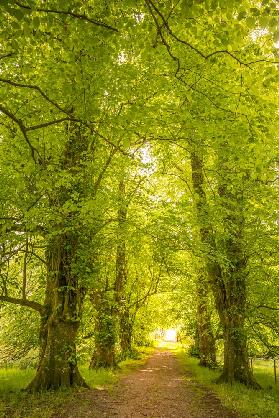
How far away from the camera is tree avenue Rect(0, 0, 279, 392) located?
29.0ft

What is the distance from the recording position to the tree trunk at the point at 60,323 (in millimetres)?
13055

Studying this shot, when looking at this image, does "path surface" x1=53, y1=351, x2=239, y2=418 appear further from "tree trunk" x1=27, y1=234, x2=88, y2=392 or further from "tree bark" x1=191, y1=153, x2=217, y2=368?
"tree bark" x1=191, y1=153, x2=217, y2=368

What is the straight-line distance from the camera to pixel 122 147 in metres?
13.7

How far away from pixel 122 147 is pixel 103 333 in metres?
9.47

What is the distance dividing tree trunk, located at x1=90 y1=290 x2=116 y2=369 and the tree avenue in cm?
8

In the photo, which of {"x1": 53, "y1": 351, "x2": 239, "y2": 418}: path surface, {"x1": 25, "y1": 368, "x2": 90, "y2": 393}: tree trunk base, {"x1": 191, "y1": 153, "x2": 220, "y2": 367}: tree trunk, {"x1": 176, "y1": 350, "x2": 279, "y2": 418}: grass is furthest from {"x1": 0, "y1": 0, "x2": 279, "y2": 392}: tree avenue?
{"x1": 53, "y1": 351, "x2": 239, "y2": 418}: path surface

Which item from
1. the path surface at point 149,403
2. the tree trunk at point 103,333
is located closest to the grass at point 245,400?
the path surface at point 149,403

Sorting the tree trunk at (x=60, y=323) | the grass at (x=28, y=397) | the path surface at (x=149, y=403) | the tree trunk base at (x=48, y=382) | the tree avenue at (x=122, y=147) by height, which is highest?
the tree avenue at (x=122, y=147)

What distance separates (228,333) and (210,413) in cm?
681

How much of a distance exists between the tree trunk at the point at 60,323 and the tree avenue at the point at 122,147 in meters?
0.05

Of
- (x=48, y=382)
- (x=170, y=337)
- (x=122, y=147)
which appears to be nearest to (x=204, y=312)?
(x=48, y=382)

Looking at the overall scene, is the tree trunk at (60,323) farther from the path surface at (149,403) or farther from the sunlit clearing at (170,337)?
the sunlit clearing at (170,337)

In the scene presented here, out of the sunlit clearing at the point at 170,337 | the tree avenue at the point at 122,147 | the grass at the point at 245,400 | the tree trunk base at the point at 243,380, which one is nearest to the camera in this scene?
the tree avenue at the point at 122,147

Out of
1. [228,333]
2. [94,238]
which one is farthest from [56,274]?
[228,333]
